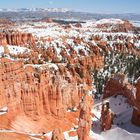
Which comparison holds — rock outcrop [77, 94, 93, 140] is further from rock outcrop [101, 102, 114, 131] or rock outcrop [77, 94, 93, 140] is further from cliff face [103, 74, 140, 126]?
cliff face [103, 74, 140, 126]

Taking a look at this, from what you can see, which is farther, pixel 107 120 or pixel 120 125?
Result: pixel 120 125

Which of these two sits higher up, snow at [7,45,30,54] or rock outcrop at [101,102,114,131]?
rock outcrop at [101,102,114,131]

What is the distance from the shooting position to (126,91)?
182 feet

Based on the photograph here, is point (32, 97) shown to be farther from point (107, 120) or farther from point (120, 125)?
point (120, 125)

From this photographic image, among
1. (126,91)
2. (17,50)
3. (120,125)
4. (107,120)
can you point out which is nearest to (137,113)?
(120,125)

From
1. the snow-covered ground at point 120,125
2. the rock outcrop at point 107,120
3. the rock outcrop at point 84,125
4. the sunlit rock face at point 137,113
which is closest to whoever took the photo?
the rock outcrop at point 84,125

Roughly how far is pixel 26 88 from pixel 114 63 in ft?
196

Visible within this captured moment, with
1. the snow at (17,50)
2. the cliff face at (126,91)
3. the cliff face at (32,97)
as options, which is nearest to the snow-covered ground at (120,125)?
the cliff face at (126,91)

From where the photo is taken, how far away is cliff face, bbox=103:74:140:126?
47722mm

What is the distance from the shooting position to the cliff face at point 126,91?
157ft

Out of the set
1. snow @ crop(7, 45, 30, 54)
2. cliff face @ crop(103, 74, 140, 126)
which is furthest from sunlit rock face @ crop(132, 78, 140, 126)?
snow @ crop(7, 45, 30, 54)

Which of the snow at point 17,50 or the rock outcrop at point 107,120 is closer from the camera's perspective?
the rock outcrop at point 107,120

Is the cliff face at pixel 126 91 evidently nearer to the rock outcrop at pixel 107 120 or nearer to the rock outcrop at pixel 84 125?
the rock outcrop at pixel 107 120


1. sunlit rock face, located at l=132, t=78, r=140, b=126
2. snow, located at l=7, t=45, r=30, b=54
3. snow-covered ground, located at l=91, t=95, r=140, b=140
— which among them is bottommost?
snow, located at l=7, t=45, r=30, b=54
